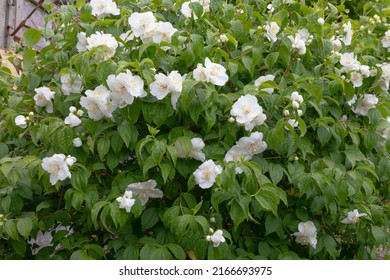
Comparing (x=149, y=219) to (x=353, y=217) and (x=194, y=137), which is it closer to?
(x=194, y=137)

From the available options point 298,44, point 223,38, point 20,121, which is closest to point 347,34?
point 298,44

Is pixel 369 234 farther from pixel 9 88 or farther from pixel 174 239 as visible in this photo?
pixel 9 88

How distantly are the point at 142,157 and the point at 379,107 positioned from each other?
101 cm

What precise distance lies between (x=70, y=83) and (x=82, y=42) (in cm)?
18

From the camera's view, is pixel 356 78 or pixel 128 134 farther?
pixel 356 78

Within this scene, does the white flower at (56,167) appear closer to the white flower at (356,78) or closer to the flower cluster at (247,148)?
the flower cluster at (247,148)

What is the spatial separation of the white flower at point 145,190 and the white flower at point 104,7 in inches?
28.0

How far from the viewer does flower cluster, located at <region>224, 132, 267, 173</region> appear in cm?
205

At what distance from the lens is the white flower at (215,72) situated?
2.01m

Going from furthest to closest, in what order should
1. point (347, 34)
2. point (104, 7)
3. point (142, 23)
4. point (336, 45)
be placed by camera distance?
point (347, 34) < point (336, 45) < point (104, 7) < point (142, 23)

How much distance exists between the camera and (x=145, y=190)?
205cm

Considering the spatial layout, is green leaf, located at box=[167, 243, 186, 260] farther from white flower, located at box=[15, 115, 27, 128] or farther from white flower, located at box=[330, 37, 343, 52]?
white flower, located at box=[330, 37, 343, 52]

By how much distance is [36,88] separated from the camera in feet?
7.82

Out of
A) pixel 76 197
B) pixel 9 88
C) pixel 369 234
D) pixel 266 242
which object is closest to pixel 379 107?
pixel 369 234
